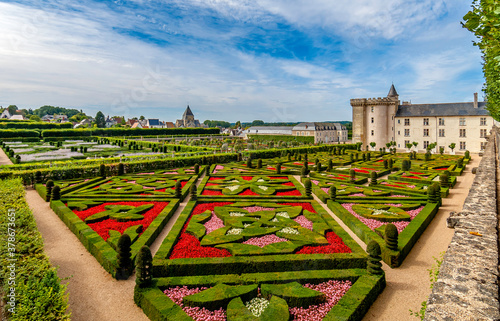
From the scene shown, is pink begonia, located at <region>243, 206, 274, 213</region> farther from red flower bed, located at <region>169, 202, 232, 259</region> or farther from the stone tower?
the stone tower

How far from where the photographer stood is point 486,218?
26.6 feet

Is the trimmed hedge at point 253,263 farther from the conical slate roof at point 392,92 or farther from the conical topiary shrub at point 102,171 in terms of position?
the conical slate roof at point 392,92

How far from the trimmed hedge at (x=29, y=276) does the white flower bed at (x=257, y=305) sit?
345 cm

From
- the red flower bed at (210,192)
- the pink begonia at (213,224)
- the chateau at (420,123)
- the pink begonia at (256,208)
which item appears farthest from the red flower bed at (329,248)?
the chateau at (420,123)

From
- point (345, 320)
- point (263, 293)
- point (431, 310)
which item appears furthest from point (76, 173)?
point (431, 310)

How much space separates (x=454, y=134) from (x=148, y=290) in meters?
53.0

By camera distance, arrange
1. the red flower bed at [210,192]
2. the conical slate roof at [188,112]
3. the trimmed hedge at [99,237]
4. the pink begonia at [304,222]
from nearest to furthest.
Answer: the trimmed hedge at [99,237] < the pink begonia at [304,222] < the red flower bed at [210,192] < the conical slate roof at [188,112]

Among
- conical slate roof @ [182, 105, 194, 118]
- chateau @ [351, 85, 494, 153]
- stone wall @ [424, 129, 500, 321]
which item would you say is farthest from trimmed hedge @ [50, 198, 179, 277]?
conical slate roof @ [182, 105, 194, 118]

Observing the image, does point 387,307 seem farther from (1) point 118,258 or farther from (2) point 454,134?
(2) point 454,134

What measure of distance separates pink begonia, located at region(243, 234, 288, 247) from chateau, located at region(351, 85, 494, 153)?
4638cm

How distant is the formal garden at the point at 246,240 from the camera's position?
646cm


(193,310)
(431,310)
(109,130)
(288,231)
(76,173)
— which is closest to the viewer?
(431,310)

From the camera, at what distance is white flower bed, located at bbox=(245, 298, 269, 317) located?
616cm

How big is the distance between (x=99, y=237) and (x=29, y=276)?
4526mm
